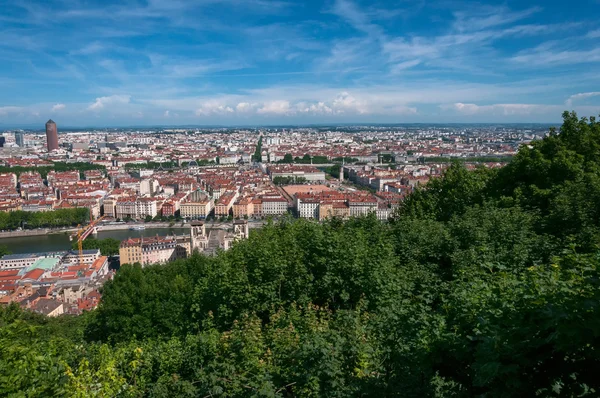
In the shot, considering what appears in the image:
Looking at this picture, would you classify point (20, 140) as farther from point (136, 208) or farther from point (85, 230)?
point (85, 230)

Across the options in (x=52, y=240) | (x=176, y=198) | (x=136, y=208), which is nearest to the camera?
(x=52, y=240)

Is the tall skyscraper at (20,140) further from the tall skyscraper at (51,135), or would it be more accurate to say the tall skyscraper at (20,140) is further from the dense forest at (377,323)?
the dense forest at (377,323)

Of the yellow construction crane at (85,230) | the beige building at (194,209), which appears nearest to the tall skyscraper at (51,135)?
the yellow construction crane at (85,230)

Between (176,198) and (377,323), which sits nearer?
(377,323)

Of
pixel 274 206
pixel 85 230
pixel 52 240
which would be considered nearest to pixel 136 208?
pixel 85 230

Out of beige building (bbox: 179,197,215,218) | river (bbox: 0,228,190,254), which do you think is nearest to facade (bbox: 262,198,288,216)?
beige building (bbox: 179,197,215,218)

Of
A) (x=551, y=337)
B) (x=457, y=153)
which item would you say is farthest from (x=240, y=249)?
(x=457, y=153)

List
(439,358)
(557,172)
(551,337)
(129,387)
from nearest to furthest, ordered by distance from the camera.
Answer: (551,337), (439,358), (129,387), (557,172)

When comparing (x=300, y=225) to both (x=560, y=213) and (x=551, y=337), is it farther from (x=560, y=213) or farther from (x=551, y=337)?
(x=551, y=337)
